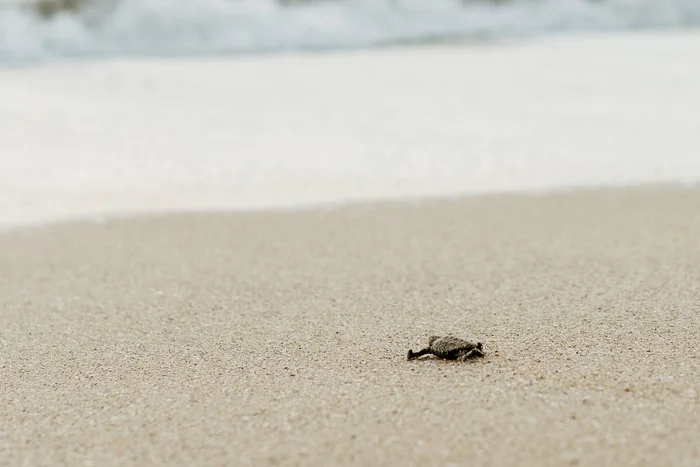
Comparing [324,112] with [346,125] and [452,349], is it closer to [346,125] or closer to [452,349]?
[346,125]

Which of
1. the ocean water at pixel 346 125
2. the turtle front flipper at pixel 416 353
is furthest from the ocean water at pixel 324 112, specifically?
the turtle front flipper at pixel 416 353

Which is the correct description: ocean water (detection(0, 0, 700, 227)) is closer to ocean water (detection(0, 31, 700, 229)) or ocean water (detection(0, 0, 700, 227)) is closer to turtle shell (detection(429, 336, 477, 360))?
ocean water (detection(0, 31, 700, 229))

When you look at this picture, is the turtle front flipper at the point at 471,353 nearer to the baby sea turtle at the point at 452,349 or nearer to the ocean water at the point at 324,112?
the baby sea turtle at the point at 452,349

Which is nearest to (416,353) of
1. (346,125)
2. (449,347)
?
(449,347)

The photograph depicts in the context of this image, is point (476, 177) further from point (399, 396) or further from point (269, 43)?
point (399, 396)

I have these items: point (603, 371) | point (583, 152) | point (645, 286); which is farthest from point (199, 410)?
point (583, 152)

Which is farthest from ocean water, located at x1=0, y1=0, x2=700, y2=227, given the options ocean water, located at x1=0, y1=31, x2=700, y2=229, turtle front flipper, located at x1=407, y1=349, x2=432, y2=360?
turtle front flipper, located at x1=407, y1=349, x2=432, y2=360
